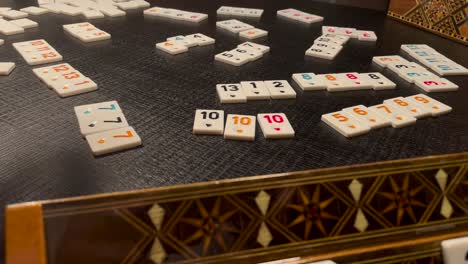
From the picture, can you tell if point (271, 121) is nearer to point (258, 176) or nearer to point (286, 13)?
point (258, 176)

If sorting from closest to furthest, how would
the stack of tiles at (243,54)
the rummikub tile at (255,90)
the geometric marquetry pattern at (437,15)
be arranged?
the rummikub tile at (255,90) → the stack of tiles at (243,54) → the geometric marquetry pattern at (437,15)

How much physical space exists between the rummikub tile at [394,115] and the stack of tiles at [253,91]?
24 centimetres

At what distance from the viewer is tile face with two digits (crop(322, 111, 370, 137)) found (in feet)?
3.37

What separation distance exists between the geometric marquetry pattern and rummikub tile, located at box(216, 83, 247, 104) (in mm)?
1146

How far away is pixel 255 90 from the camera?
3.99 ft

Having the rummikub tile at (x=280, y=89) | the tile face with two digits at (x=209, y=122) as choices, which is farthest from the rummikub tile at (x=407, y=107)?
the tile face with two digits at (x=209, y=122)

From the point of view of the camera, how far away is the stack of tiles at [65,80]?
1.16 metres

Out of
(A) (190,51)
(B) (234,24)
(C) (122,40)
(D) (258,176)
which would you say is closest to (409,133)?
(D) (258,176)

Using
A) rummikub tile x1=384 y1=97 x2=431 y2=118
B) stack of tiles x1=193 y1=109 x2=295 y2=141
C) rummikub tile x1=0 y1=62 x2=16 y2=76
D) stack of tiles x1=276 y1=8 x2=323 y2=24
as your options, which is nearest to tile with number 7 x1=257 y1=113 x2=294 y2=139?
stack of tiles x1=193 y1=109 x2=295 y2=141

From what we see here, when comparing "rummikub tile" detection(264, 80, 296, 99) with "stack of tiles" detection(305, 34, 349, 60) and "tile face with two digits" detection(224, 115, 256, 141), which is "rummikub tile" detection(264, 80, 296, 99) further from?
"stack of tiles" detection(305, 34, 349, 60)

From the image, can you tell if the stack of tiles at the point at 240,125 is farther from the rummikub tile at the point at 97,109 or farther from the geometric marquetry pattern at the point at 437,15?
the geometric marquetry pattern at the point at 437,15

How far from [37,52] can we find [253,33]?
81cm

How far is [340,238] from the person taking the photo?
870mm

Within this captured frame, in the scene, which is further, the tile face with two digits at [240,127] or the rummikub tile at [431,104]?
the rummikub tile at [431,104]
